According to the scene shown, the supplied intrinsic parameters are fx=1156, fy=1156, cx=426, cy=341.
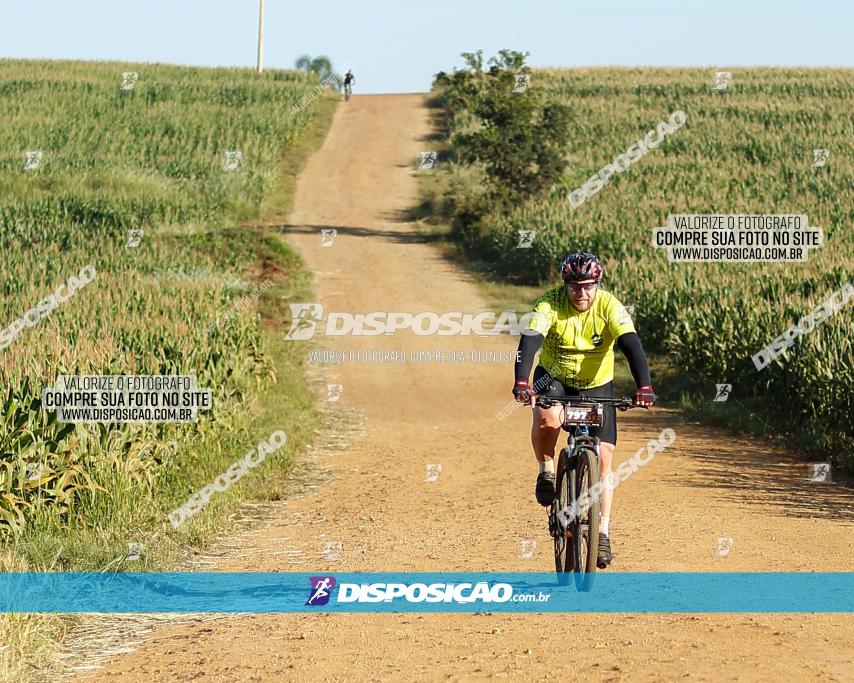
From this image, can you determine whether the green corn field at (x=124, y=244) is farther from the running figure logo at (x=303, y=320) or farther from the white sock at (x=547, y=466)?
the white sock at (x=547, y=466)

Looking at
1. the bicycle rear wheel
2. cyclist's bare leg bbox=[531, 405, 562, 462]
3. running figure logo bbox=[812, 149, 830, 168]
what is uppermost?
running figure logo bbox=[812, 149, 830, 168]

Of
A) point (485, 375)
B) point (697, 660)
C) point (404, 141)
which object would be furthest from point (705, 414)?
point (404, 141)

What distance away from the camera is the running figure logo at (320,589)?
9312 mm

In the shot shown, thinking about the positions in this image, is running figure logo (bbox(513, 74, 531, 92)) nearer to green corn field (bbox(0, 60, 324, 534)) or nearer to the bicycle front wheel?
green corn field (bbox(0, 60, 324, 534))

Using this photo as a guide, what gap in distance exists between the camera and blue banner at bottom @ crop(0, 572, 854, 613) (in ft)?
28.6

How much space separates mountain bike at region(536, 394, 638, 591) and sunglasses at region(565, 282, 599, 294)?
0.80 meters

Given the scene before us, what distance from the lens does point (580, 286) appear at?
8.67m

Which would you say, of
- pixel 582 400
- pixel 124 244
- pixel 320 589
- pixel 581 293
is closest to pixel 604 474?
pixel 582 400

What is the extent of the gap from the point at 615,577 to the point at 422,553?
2.19 m

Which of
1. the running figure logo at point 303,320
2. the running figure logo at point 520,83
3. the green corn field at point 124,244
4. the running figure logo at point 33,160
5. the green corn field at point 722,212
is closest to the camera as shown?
the green corn field at point 124,244

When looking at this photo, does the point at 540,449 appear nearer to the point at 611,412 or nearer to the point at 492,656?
the point at 611,412

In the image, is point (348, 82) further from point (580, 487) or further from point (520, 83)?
point (580, 487)

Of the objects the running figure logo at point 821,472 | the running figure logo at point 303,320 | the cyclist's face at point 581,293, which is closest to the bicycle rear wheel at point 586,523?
the cyclist's face at point 581,293

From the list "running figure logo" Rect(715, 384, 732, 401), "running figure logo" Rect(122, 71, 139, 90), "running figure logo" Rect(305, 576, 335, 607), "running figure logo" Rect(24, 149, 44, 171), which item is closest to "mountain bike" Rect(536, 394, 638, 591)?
"running figure logo" Rect(305, 576, 335, 607)
